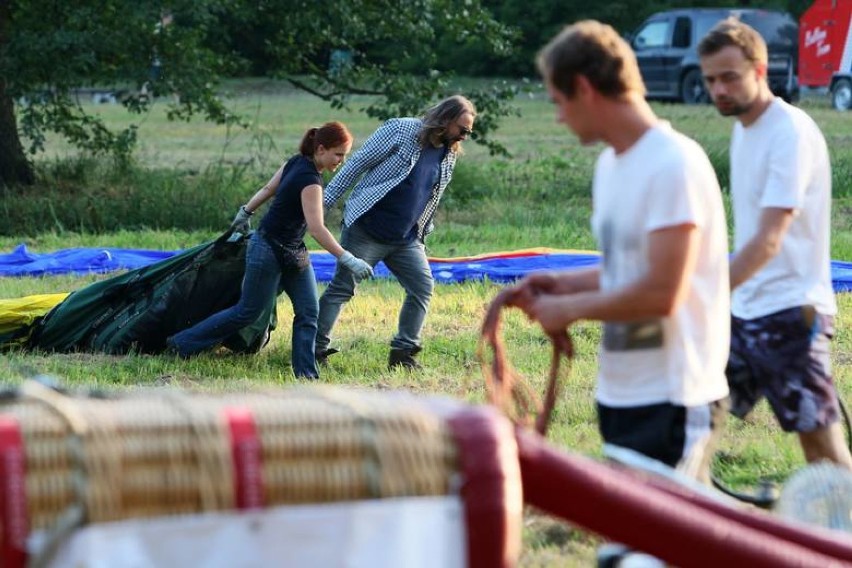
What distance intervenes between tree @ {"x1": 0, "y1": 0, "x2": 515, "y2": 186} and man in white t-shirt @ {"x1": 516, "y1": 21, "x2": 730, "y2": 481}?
442 inches

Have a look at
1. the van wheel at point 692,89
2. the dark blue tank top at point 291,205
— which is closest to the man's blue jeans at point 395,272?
the dark blue tank top at point 291,205

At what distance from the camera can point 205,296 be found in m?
9.05

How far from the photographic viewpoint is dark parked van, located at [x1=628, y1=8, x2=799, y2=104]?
32.9m

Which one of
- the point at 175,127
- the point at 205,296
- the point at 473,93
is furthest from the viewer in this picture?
the point at 175,127

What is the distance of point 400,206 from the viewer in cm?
863

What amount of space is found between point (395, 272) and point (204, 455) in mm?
6142

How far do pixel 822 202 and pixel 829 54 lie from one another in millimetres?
27104

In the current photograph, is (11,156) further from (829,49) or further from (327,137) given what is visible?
(829,49)

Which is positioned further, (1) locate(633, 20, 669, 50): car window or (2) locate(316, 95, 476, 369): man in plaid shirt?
(1) locate(633, 20, 669, 50): car window

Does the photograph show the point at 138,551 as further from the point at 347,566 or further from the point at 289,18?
the point at 289,18

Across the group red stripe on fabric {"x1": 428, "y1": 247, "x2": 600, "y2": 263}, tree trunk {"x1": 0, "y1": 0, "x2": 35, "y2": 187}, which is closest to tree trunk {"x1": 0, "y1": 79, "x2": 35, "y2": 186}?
tree trunk {"x1": 0, "y1": 0, "x2": 35, "y2": 187}

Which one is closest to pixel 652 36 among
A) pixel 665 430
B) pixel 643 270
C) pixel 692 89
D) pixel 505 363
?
pixel 692 89

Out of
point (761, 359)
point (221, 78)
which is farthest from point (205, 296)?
point (221, 78)

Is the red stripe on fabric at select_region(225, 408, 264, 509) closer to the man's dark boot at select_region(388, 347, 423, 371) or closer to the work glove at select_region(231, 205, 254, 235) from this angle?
the man's dark boot at select_region(388, 347, 423, 371)
